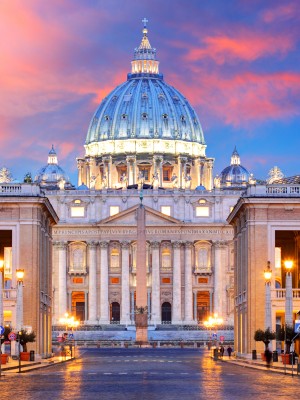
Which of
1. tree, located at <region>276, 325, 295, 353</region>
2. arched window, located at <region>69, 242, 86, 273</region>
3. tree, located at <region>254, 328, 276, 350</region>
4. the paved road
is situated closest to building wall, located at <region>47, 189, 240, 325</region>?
arched window, located at <region>69, 242, 86, 273</region>

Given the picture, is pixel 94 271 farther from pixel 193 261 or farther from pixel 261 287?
pixel 261 287

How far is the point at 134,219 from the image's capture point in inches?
7667

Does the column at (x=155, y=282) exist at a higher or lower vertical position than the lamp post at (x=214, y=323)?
higher

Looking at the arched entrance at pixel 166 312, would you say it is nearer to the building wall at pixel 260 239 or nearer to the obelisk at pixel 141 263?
the obelisk at pixel 141 263

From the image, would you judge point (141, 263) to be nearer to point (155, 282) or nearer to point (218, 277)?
point (155, 282)

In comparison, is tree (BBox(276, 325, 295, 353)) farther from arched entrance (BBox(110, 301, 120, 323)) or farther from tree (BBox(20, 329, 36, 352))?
arched entrance (BBox(110, 301, 120, 323))

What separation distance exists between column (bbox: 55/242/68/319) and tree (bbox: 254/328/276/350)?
111386 millimetres

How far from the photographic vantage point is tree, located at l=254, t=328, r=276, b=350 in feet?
261

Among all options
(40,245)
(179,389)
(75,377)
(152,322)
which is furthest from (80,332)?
(179,389)

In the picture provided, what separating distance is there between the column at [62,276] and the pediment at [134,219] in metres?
6.47

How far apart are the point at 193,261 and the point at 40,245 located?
106 meters

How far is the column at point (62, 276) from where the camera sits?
19362cm

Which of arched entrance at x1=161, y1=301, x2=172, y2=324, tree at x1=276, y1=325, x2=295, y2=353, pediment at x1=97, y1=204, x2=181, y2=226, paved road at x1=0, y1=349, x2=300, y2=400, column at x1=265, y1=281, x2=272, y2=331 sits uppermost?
pediment at x1=97, y1=204, x2=181, y2=226

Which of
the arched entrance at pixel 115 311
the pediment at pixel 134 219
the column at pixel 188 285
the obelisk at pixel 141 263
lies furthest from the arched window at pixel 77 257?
the obelisk at pixel 141 263
